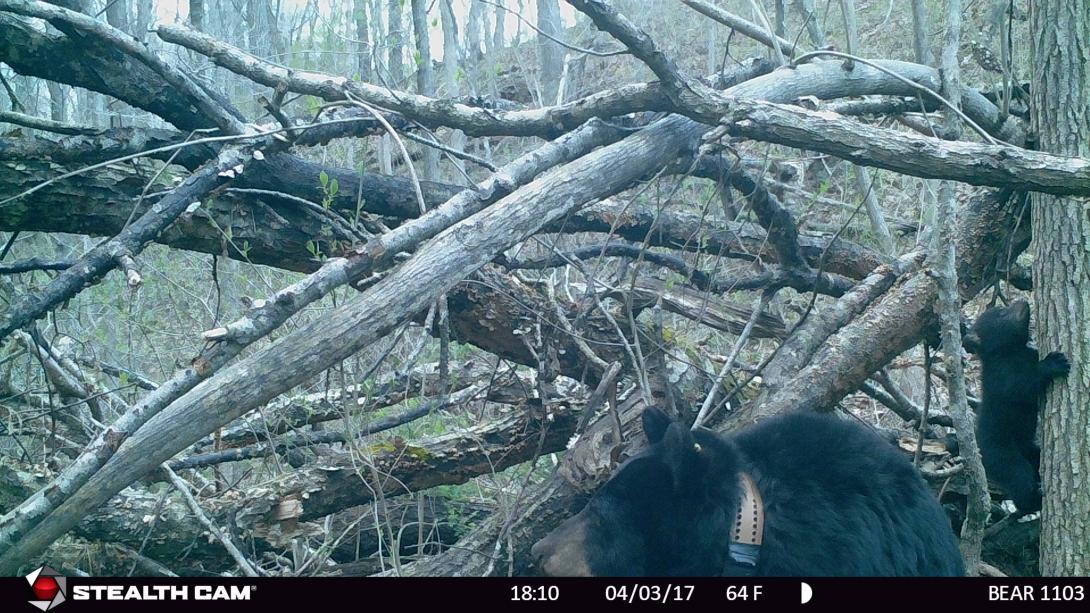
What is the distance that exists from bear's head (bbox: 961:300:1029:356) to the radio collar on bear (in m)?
2.03

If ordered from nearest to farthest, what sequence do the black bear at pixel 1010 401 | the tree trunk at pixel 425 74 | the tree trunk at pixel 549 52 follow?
the black bear at pixel 1010 401 < the tree trunk at pixel 425 74 < the tree trunk at pixel 549 52

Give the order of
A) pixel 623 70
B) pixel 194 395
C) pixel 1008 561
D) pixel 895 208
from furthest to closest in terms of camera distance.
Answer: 1. pixel 623 70
2. pixel 895 208
3. pixel 1008 561
4. pixel 194 395

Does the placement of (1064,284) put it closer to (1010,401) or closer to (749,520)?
(1010,401)

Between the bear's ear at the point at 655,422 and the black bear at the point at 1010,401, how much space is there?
2.12 meters

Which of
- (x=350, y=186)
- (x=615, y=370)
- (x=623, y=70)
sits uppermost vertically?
(x=623, y=70)

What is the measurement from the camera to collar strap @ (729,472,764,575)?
3.27 m

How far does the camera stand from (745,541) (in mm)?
3268

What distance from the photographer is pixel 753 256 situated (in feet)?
18.1

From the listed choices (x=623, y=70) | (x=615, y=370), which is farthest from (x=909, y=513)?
(x=623, y=70)
